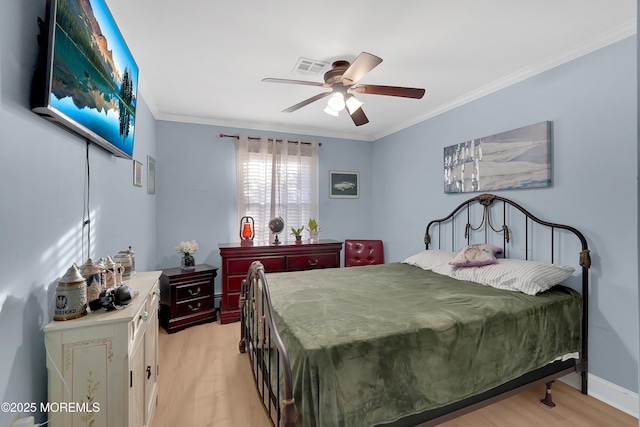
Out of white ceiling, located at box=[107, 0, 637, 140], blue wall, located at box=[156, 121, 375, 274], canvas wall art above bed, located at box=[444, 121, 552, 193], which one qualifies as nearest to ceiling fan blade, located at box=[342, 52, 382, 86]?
white ceiling, located at box=[107, 0, 637, 140]

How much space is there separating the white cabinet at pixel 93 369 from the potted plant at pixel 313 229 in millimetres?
3022

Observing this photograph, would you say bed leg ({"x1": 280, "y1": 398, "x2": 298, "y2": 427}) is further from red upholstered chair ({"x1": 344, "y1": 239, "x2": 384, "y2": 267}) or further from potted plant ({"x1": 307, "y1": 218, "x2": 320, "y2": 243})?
red upholstered chair ({"x1": 344, "y1": 239, "x2": 384, "y2": 267})

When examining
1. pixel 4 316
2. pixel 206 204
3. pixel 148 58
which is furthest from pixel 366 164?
pixel 4 316

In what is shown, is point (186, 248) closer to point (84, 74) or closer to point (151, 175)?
point (151, 175)

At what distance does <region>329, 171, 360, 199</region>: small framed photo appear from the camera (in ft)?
15.5

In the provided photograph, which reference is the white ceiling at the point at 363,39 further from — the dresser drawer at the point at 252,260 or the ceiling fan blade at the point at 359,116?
the dresser drawer at the point at 252,260

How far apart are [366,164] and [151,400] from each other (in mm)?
4212

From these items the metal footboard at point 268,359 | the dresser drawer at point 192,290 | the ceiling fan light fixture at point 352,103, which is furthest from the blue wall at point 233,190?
the ceiling fan light fixture at point 352,103

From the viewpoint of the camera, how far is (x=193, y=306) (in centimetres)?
342

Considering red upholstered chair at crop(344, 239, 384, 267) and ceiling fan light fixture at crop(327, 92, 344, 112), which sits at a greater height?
ceiling fan light fixture at crop(327, 92, 344, 112)

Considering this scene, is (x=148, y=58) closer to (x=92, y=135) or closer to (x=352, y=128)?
(x=92, y=135)

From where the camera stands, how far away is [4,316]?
979 mm

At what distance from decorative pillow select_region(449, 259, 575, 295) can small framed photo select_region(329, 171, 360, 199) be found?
8.57 feet

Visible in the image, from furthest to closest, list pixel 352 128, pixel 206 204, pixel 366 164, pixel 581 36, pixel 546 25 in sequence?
pixel 366 164, pixel 352 128, pixel 206 204, pixel 581 36, pixel 546 25
